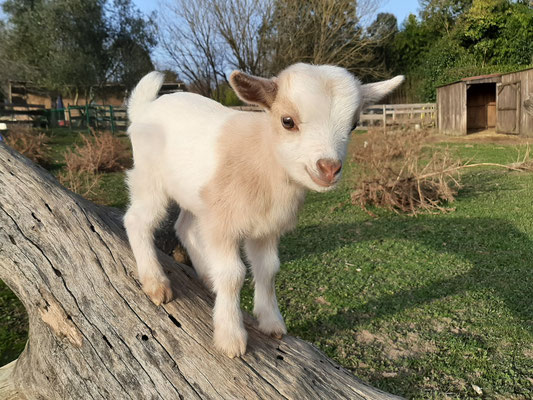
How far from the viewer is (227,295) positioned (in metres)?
2.37

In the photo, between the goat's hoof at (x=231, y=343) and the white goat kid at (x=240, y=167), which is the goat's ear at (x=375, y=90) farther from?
the goat's hoof at (x=231, y=343)

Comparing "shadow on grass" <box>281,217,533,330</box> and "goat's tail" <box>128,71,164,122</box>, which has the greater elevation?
"goat's tail" <box>128,71,164,122</box>

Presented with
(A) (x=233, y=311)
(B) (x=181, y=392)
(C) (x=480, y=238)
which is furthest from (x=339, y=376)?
(C) (x=480, y=238)

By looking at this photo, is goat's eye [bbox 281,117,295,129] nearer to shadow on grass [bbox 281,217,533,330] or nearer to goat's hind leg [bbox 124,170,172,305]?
goat's hind leg [bbox 124,170,172,305]

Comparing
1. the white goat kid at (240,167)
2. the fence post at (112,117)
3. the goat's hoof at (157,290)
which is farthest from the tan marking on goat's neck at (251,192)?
the fence post at (112,117)

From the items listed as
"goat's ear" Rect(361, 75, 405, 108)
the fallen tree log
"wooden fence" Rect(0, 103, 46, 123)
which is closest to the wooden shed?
"goat's ear" Rect(361, 75, 405, 108)

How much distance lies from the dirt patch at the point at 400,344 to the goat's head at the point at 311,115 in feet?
7.16

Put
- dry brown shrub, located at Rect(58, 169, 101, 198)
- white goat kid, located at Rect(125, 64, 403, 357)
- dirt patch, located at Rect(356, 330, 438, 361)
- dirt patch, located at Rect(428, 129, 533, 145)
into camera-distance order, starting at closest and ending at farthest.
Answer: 1. white goat kid, located at Rect(125, 64, 403, 357)
2. dirt patch, located at Rect(356, 330, 438, 361)
3. dry brown shrub, located at Rect(58, 169, 101, 198)
4. dirt patch, located at Rect(428, 129, 533, 145)

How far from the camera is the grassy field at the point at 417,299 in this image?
3328 mm

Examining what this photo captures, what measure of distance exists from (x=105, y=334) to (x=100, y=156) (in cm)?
1026

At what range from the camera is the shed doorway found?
22.1 meters

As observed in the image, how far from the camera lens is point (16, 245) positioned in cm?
255

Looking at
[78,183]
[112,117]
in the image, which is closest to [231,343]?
[78,183]

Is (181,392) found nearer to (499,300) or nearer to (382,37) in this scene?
(499,300)
